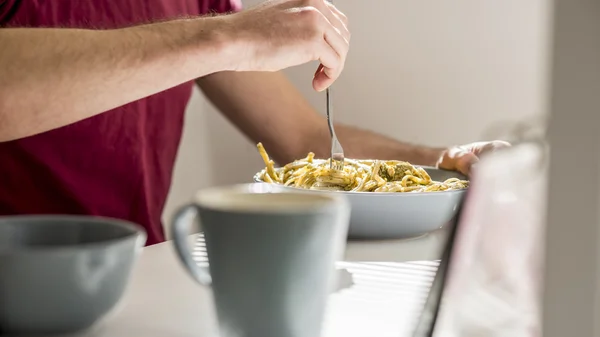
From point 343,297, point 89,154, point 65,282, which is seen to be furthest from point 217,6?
point 65,282

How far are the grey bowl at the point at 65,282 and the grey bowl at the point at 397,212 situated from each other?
Result: 0.27m

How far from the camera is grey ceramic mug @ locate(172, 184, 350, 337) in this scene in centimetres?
40

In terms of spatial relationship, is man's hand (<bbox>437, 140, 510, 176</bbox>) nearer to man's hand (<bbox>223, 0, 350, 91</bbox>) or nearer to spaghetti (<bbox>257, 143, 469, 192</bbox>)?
spaghetti (<bbox>257, 143, 469, 192</bbox>)

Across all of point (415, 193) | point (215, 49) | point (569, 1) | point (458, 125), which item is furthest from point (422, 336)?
point (458, 125)

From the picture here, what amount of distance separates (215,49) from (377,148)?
19.3 inches

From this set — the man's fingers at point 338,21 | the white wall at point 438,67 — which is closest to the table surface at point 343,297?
the man's fingers at point 338,21

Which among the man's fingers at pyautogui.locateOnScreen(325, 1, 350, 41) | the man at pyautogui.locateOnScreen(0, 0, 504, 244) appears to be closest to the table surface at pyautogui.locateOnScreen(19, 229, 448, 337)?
the man at pyautogui.locateOnScreen(0, 0, 504, 244)

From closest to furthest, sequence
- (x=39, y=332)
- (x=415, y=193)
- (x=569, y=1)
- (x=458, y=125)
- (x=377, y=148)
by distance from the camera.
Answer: (x=569, y=1) < (x=39, y=332) < (x=415, y=193) < (x=377, y=148) < (x=458, y=125)

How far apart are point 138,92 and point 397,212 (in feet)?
1.03

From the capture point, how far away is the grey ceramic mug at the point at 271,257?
40cm

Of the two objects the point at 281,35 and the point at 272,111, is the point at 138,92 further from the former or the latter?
the point at 272,111

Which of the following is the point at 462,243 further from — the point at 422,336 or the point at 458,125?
the point at 458,125

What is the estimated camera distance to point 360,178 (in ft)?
2.77

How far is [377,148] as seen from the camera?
1206 millimetres
